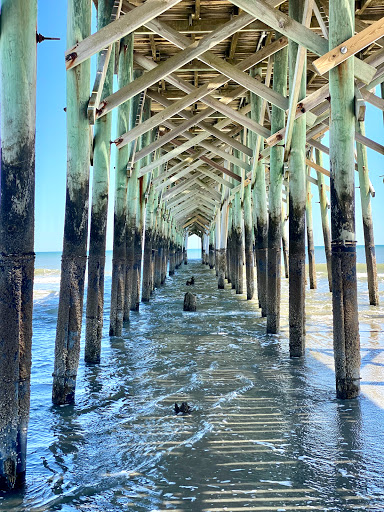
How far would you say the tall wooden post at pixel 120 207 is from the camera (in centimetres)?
862

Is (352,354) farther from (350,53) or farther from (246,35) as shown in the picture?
(246,35)

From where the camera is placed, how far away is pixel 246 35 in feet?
31.6

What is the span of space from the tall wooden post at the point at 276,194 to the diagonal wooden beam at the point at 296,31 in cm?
271

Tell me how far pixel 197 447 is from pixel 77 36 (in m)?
4.15

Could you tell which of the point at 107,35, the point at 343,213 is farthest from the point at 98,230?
the point at 343,213

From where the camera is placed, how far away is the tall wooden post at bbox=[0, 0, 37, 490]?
127 inches

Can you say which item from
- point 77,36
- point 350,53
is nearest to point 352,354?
point 350,53

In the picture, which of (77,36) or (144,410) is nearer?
(144,410)

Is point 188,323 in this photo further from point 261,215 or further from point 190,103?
point 190,103

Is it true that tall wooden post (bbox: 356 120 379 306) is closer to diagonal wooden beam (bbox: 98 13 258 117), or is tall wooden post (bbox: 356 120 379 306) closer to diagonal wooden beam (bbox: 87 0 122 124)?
diagonal wooden beam (bbox: 98 13 258 117)

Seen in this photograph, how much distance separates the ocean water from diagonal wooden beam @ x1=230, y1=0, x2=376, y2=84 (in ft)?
10.6

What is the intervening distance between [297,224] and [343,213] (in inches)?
73.8

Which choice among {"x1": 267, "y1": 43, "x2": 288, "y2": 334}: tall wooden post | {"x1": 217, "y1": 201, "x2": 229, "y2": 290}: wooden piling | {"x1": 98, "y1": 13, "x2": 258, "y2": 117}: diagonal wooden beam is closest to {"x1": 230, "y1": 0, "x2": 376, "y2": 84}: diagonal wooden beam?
{"x1": 98, "y1": 13, "x2": 258, "y2": 117}: diagonal wooden beam

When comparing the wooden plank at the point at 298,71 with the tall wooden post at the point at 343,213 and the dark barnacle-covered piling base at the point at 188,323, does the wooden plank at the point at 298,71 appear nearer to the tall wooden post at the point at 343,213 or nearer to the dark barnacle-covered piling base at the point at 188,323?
the dark barnacle-covered piling base at the point at 188,323
